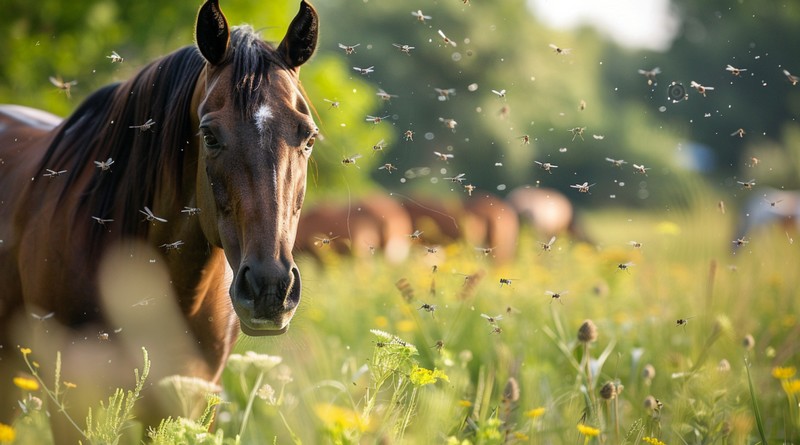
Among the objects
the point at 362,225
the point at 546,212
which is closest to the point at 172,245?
the point at 362,225

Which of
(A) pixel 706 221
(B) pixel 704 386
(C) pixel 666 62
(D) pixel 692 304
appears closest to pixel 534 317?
(D) pixel 692 304

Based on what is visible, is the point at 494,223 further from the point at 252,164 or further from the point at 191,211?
the point at 252,164

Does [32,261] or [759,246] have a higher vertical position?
[759,246]

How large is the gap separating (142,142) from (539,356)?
8.19ft

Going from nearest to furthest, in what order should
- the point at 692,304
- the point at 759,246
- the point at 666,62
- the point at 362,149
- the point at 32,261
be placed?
the point at 32,261 < the point at 692,304 < the point at 759,246 < the point at 362,149 < the point at 666,62

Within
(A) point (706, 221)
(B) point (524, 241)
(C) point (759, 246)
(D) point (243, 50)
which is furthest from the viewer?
(B) point (524, 241)

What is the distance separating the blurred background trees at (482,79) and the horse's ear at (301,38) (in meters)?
6.34

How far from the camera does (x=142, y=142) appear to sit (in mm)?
3053

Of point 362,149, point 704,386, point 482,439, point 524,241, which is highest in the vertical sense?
point 704,386

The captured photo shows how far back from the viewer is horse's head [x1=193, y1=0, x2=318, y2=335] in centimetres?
243

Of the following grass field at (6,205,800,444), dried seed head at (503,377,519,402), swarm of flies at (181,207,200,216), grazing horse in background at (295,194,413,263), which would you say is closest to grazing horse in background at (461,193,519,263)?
grazing horse in background at (295,194,413,263)

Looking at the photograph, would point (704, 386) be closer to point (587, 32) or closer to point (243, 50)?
point (243, 50)

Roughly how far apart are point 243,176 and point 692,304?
3.43 m

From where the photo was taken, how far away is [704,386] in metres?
3.24
